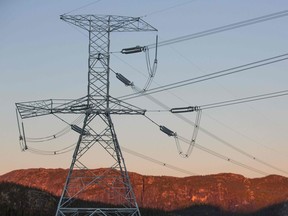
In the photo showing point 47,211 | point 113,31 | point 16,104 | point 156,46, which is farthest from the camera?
point 47,211

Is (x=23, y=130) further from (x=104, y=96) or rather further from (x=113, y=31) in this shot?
(x=113, y=31)

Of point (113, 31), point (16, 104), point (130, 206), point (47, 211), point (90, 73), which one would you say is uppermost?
point (113, 31)

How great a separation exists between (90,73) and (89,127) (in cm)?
548

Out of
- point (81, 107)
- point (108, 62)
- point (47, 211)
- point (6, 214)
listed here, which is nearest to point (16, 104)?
point (81, 107)

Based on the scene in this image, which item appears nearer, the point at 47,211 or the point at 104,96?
the point at 104,96

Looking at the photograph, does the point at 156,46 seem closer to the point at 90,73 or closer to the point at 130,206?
the point at 90,73

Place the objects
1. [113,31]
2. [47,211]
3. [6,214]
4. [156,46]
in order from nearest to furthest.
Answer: [156,46] < [113,31] < [6,214] < [47,211]

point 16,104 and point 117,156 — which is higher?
point 16,104

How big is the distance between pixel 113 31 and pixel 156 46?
8688mm

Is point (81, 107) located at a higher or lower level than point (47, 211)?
higher

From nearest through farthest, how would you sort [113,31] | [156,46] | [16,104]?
[156,46]
[16,104]
[113,31]

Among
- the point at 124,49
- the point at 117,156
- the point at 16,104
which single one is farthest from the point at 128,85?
the point at 16,104

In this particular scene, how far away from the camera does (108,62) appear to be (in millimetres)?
56094

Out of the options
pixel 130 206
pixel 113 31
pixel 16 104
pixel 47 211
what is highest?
pixel 113 31
